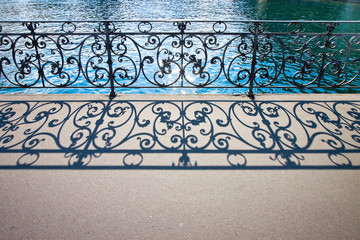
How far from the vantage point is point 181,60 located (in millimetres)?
5348

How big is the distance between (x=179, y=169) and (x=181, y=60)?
2.90m

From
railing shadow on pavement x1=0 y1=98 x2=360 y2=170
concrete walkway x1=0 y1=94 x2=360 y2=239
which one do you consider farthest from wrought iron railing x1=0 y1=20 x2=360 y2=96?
concrete walkway x1=0 y1=94 x2=360 y2=239

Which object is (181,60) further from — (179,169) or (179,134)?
(179,169)

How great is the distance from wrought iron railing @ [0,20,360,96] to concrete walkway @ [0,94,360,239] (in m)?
0.84

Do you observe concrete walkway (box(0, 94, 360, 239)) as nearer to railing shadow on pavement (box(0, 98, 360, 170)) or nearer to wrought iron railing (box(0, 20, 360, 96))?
railing shadow on pavement (box(0, 98, 360, 170))

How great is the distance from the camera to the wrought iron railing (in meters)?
5.14

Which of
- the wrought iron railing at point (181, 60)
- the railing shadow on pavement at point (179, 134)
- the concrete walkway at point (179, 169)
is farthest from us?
the wrought iron railing at point (181, 60)

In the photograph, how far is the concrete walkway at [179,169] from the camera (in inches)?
98.0

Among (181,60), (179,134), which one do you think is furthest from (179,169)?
(181,60)

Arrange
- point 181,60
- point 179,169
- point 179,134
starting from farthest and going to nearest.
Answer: point 181,60, point 179,134, point 179,169

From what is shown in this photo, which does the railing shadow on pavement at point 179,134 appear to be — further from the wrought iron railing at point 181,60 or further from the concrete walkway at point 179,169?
the wrought iron railing at point 181,60

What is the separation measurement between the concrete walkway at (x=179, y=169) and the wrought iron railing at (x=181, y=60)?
0.84 meters

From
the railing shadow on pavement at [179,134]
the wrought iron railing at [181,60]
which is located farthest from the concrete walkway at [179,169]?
the wrought iron railing at [181,60]

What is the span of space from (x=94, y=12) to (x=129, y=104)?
100 feet
